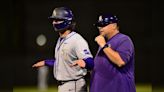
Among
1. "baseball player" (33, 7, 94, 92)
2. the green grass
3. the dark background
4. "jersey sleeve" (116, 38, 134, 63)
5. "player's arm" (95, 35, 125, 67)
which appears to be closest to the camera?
"player's arm" (95, 35, 125, 67)

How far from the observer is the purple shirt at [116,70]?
5.28 meters

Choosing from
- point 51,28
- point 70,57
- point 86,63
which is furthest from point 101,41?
point 51,28

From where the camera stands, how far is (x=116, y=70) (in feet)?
17.4

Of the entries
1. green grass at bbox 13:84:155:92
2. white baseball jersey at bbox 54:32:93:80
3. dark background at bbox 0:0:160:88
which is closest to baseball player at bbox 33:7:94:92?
white baseball jersey at bbox 54:32:93:80

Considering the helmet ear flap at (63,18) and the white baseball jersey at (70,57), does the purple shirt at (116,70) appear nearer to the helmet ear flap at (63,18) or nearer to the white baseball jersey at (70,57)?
the white baseball jersey at (70,57)

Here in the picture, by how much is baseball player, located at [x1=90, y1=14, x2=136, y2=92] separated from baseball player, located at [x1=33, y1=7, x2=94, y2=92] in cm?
19

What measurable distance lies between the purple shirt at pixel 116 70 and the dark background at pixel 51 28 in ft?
29.5

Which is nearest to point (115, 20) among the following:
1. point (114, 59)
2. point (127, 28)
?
point (114, 59)

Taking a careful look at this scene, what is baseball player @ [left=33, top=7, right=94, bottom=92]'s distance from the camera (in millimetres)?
5570

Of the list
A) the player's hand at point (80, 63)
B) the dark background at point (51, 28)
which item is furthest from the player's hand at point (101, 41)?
the dark background at point (51, 28)

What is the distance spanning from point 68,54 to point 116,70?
59 cm

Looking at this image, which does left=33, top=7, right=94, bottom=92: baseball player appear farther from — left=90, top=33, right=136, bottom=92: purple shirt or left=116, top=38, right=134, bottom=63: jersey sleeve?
left=116, top=38, right=134, bottom=63: jersey sleeve
